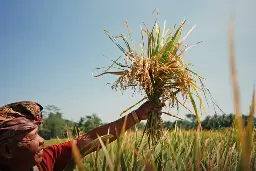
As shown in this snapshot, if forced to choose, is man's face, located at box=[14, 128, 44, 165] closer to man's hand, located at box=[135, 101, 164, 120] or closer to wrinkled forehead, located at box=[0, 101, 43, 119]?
wrinkled forehead, located at box=[0, 101, 43, 119]

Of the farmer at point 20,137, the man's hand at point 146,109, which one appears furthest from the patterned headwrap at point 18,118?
the man's hand at point 146,109

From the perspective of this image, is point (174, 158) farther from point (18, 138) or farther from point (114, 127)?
point (114, 127)

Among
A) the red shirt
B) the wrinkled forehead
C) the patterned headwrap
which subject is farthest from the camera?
the red shirt

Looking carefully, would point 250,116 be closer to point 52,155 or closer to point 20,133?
point 20,133

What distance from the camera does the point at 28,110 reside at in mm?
1824

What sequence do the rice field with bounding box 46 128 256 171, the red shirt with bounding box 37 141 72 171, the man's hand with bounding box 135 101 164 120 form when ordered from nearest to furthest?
1. the rice field with bounding box 46 128 256 171
2. the red shirt with bounding box 37 141 72 171
3. the man's hand with bounding box 135 101 164 120

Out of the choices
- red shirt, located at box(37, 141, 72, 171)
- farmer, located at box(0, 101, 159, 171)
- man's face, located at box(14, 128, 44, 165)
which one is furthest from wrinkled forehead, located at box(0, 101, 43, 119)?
red shirt, located at box(37, 141, 72, 171)

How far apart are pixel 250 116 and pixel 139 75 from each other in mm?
2502

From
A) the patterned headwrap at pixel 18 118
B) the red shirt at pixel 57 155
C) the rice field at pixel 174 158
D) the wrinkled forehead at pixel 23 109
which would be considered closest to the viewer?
the rice field at pixel 174 158

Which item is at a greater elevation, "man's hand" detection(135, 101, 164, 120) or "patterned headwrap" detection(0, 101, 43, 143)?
"man's hand" detection(135, 101, 164, 120)

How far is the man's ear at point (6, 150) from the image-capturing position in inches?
65.2

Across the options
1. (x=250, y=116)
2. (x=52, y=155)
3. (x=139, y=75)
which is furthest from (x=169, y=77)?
(x=250, y=116)

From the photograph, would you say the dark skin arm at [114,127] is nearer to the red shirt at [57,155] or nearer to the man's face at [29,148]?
the red shirt at [57,155]

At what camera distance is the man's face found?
167 cm
